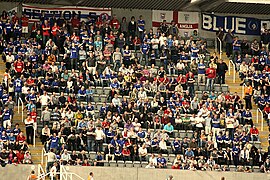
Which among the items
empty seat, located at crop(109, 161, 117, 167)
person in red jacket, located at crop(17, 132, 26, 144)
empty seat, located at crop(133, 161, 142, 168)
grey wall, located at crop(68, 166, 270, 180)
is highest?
person in red jacket, located at crop(17, 132, 26, 144)

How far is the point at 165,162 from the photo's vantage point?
1954 inches

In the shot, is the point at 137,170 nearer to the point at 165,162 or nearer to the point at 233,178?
Answer: the point at 165,162

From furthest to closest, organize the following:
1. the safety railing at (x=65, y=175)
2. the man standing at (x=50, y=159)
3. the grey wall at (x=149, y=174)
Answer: the grey wall at (x=149, y=174)
the man standing at (x=50, y=159)
the safety railing at (x=65, y=175)

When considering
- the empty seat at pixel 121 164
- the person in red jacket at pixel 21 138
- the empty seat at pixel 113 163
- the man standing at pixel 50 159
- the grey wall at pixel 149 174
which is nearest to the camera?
the man standing at pixel 50 159

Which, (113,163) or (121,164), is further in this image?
(121,164)

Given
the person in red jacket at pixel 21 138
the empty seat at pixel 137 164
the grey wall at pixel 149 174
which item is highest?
the person in red jacket at pixel 21 138

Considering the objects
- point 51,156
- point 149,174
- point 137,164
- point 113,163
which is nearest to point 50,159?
point 51,156

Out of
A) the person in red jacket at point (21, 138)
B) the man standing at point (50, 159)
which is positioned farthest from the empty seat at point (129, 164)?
the person in red jacket at point (21, 138)

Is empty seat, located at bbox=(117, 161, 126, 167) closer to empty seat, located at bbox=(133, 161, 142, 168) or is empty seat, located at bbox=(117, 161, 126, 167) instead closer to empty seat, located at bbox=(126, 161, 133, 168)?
empty seat, located at bbox=(126, 161, 133, 168)

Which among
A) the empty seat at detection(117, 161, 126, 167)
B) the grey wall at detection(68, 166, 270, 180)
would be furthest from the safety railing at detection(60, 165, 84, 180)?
the empty seat at detection(117, 161, 126, 167)

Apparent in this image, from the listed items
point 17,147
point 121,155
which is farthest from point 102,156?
point 17,147

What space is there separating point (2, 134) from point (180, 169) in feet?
28.4

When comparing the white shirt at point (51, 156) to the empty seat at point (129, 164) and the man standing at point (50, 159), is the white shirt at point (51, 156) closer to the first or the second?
the man standing at point (50, 159)

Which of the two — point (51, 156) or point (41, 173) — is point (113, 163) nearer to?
point (51, 156)
